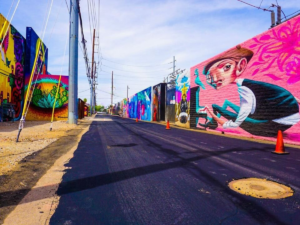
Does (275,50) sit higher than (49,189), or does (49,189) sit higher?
(275,50)

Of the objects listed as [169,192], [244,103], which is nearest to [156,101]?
[244,103]

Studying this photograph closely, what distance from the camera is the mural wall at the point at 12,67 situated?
58.5ft

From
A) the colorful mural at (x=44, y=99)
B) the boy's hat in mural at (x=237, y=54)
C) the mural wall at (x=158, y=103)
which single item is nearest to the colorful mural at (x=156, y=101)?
the mural wall at (x=158, y=103)

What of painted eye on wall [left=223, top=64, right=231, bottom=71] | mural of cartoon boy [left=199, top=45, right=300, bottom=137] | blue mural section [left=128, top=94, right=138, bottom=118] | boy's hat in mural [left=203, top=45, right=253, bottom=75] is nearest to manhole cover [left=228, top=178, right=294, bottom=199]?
mural of cartoon boy [left=199, top=45, right=300, bottom=137]

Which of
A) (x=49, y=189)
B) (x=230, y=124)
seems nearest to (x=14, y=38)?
(x=230, y=124)

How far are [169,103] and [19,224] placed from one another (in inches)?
926

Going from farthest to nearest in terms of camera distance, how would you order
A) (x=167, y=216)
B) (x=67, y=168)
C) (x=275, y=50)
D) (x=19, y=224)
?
1. (x=275, y=50)
2. (x=67, y=168)
3. (x=167, y=216)
4. (x=19, y=224)

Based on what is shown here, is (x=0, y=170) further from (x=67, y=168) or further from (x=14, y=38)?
(x=14, y=38)

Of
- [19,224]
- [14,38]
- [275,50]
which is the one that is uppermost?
[14,38]

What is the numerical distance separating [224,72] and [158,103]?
1681 centimetres

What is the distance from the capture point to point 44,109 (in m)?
25.5

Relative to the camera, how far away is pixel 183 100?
768 inches

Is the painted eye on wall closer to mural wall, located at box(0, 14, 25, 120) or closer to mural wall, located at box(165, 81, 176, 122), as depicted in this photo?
mural wall, located at box(165, 81, 176, 122)

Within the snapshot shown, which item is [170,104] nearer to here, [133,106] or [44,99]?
[44,99]
